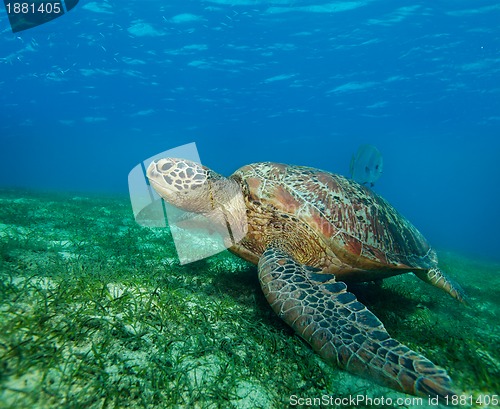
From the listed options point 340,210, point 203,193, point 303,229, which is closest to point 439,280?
point 340,210

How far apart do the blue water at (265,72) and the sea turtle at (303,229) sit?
17516mm

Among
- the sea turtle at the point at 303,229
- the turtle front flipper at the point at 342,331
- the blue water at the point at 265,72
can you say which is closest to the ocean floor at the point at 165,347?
the turtle front flipper at the point at 342,331

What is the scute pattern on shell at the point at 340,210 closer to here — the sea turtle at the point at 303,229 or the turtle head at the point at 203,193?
the sea turtle at the point at 303,229

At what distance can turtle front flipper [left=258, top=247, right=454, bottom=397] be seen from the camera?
1693 mm

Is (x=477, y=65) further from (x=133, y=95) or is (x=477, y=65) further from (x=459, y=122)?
(x=133, y=95)

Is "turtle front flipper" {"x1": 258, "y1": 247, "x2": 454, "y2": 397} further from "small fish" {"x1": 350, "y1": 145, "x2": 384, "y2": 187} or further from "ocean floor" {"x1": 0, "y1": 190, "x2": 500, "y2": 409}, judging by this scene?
"small fish" {"x1": 350, "y1": 145, "x2": 384, "y2": 187}

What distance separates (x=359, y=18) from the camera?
17.4 m

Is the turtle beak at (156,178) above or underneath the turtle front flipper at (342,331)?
above

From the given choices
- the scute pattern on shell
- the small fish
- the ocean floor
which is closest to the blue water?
the small fish

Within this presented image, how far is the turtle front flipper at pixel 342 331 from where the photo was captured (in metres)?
1.69

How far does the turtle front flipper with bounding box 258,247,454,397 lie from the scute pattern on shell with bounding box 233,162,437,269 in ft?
2.49

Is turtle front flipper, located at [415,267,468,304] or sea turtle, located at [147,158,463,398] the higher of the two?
sea turtle, located at [147,158,463,398]

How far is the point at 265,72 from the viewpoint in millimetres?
26172

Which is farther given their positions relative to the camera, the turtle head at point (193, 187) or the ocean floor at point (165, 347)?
the turtle head at point (193, 187)
